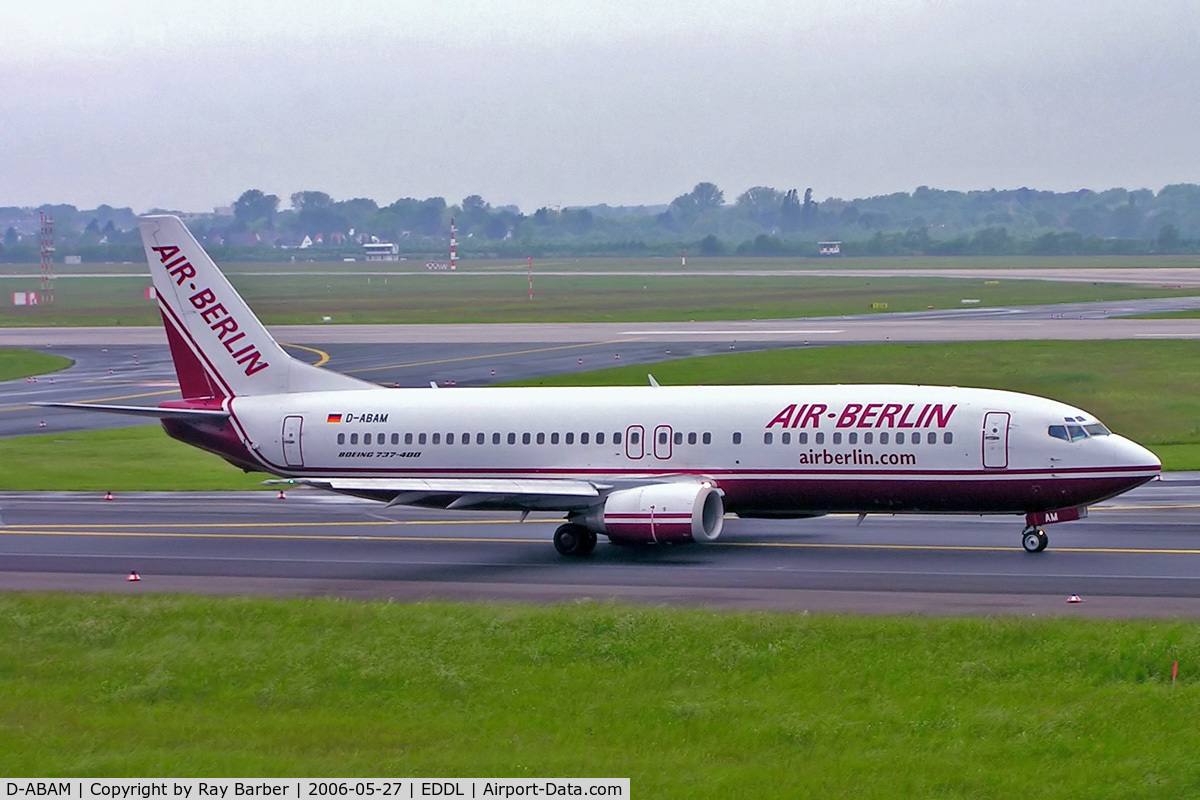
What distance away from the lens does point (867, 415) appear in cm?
3622

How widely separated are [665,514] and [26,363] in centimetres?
6869


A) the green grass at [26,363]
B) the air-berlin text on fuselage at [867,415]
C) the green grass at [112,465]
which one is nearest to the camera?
the air-berlin text on fuselage at [867,415]

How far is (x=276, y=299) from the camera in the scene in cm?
15450

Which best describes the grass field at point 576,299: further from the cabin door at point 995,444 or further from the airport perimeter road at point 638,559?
the cabin door at point 995,444

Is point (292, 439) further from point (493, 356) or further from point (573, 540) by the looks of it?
point (493, 356)

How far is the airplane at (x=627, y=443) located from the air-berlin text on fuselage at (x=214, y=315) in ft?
0.12

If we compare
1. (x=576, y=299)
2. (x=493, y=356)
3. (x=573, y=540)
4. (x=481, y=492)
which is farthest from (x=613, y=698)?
(x=576, y=299)

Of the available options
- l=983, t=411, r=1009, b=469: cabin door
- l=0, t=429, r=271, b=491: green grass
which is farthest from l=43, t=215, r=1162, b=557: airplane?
l=0, t=429, r=271, b=491: green grass

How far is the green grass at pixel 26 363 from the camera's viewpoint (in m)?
89.2

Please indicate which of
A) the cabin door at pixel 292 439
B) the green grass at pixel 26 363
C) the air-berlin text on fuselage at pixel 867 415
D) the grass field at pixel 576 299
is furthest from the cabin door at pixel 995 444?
the grass field at pixel 576 299

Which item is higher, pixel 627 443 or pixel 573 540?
pixel 627 443

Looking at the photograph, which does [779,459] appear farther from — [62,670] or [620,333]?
[620,333]

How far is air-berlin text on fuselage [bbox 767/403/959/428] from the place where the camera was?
3588 cm
